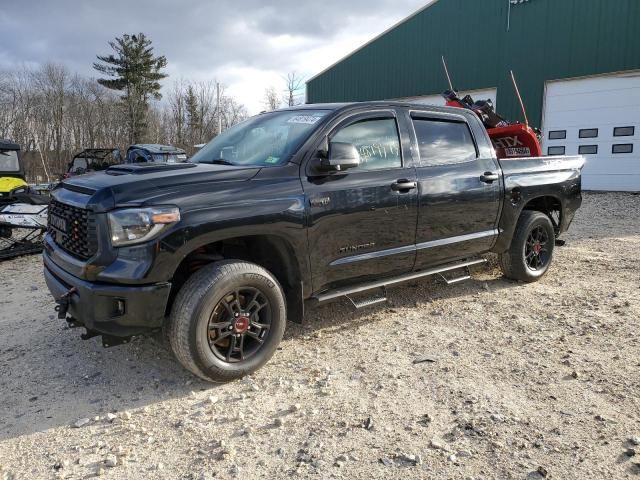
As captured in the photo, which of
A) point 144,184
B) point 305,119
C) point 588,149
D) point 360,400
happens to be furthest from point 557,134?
point 144,184

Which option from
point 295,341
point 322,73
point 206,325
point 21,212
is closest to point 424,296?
point 295,341

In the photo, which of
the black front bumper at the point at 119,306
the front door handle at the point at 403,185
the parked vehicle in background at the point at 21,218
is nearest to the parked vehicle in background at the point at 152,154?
the parked vehicle in background at the point at 21,218

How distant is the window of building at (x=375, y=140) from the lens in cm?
402

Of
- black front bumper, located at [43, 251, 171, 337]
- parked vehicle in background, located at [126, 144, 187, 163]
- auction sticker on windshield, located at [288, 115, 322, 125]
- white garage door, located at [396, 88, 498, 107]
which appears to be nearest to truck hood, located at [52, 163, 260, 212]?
black front bumper, located at [43, 251, 171, 337]

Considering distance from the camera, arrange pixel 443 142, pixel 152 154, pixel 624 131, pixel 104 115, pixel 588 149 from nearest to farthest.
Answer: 1. pixel 443 142
2. pixel 152 154
3. pixel 624 131
4. pixel 588 149
5. pixel 104 115

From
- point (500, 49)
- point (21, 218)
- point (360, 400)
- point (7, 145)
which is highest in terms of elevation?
point (500, 49)

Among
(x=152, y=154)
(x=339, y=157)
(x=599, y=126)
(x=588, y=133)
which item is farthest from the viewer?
(x=588, y=133)

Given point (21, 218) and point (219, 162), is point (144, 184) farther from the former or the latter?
point (21, 218)

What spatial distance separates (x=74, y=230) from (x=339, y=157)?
1.87 metres

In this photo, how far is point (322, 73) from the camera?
866 inches

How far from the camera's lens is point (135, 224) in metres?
2.98

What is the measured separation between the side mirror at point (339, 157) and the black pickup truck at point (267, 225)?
0.04 feet

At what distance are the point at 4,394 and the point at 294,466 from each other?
6.97 feet

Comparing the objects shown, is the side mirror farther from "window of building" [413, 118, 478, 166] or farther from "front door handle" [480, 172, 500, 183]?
"front door handle" [480, 172, 500, 183]
